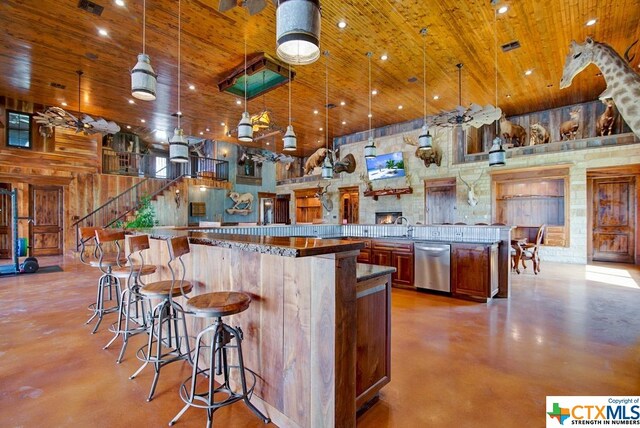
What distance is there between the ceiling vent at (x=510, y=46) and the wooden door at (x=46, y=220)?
12.2 meters

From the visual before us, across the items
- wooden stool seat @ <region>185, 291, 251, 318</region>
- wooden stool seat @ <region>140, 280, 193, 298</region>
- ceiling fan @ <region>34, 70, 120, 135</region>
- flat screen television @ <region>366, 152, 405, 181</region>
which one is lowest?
wooden stool seat @ <region>140, 280, 193, 298</region>

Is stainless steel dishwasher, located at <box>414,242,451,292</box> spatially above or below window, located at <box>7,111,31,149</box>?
below

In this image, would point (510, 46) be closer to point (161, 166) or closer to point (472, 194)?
point (472, 194)

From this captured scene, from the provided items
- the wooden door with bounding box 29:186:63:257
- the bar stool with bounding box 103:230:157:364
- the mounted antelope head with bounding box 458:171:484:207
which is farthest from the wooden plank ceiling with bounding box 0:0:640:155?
the bar stool with bounding box 103:230:157:364

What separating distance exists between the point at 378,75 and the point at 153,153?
12.3 metres

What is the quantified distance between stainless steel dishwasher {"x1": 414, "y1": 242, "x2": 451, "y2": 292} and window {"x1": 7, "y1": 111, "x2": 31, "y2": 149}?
1074 centimetres

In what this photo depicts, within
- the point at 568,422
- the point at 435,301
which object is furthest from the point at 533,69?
the point at 568,422

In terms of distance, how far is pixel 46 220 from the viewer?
882 centimetres

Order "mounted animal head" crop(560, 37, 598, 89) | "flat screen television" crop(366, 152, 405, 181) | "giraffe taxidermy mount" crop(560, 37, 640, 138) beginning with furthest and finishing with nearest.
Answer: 1. "flat screen television" crop(366, 152, 405, 181)
2. "mounted animal head" crop(560, 37, 598, 89)
3. "giraffe taxidermy mount" crop(560, 37, 640, 138)

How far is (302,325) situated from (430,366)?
5.01 feet

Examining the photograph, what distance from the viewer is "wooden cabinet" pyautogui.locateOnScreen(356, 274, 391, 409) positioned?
187 centimetres

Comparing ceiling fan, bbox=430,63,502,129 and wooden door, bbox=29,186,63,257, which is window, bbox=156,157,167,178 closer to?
wooden door, bbox=29,186,63,257

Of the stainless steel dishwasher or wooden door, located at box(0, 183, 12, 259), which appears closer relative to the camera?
the stainless steel dishwasher

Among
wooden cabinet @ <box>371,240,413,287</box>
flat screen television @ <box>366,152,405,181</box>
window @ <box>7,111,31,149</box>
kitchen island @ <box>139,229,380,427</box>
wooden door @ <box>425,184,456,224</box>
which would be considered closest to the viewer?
kitchen island @ <box>139,229,380,427</box>
